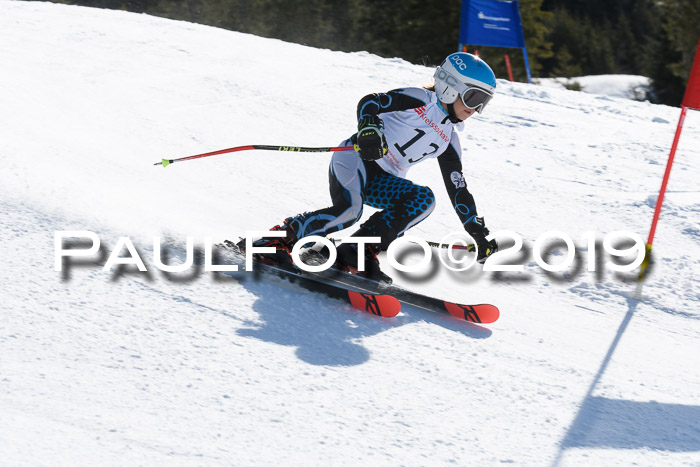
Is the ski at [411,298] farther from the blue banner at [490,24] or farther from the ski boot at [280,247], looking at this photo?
the blue banner at [490,24]

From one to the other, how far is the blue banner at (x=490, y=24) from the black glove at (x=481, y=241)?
7985 mm

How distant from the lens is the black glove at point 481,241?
12.9 ft

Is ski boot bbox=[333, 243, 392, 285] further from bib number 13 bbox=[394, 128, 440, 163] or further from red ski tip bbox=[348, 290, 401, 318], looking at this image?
bib number 13 bbox=[394, 128, 440, 163]

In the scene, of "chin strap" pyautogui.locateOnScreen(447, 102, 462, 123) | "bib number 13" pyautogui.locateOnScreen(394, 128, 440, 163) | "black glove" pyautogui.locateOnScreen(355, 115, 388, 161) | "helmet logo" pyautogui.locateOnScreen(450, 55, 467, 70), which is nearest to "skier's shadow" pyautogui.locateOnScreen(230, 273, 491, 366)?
"black glove" pyautogui.locateOnScreen(355, 115, 388, 161)

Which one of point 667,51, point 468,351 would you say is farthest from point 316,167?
point 667,51

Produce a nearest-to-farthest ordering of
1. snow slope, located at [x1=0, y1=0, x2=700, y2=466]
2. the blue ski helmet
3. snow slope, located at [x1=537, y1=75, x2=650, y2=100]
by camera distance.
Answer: snow slope, located at [x1=0, y1=0, x2=700, y2=466] < the blue ski helmet < snow slope, located at [x1=537, y1=75, x2=650, y2=100]

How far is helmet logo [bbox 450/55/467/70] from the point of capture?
380 cm

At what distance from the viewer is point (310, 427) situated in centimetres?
256

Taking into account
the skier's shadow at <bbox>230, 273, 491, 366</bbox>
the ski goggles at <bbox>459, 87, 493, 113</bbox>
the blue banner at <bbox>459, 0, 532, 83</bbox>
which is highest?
the blue banner at <bbox>459, 0, 532, 83</bbox>

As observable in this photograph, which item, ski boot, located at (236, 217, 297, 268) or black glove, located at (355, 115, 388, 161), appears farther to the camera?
ski boot, located at (236, 217, 297, 268)

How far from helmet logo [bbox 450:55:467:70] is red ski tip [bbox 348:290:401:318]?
122 cm

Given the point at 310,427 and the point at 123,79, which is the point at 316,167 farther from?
the point at 310,427

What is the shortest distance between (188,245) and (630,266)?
9.37ft

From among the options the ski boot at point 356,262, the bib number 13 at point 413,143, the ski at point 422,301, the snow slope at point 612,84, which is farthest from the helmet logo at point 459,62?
the snow slope at point 612,84
